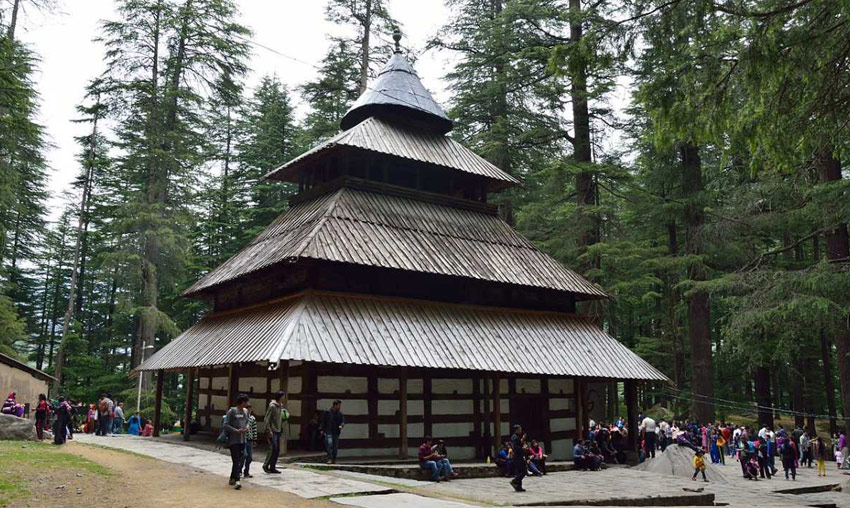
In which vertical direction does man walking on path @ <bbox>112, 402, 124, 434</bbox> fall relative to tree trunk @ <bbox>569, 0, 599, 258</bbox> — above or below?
below

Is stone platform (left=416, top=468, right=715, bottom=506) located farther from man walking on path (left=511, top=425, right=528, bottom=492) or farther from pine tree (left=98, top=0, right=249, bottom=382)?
pine tree (left=98, top=0, right=249, bottom=382)

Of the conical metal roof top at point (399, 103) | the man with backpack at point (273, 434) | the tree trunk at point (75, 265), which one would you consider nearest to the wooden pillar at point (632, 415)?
the conical metal roof top at point (399, 103)

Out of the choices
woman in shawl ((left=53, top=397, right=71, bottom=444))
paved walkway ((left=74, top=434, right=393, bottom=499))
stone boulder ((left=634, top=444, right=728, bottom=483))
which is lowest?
stone boulder ((left=634, top=444, right=728, bottom=483))

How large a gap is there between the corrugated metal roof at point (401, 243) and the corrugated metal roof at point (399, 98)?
13.8ft

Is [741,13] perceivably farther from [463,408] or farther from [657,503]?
[463,408]

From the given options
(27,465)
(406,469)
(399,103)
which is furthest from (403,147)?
(27,465)

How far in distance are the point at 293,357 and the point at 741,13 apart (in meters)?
11.1

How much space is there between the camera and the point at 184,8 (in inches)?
1375

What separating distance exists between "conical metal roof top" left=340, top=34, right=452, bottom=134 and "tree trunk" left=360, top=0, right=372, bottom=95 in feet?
33.0

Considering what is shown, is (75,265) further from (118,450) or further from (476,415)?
(476,415)

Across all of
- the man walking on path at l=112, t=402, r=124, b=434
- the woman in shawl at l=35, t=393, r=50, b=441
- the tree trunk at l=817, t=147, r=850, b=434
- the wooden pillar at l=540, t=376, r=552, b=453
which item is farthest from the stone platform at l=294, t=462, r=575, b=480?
the man walking on path at l=112, t=402, r=124, b=434

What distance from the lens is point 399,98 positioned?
79.2ft

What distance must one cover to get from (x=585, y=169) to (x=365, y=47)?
16.0m

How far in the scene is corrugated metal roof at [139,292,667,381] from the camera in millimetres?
15312
